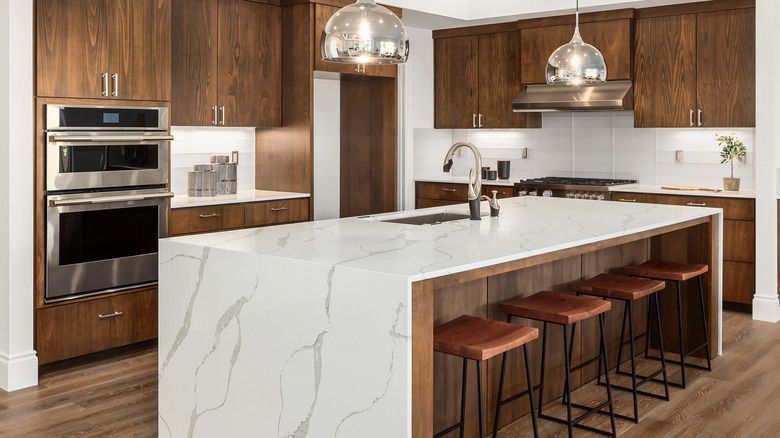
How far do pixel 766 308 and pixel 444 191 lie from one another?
291cm

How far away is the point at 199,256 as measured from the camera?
2980 millimetres

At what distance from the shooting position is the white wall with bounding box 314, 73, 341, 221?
19.3ft

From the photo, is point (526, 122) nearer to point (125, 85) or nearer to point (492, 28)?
point (492, 28)

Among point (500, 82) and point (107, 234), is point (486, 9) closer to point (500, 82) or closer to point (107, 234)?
point (500, 82)

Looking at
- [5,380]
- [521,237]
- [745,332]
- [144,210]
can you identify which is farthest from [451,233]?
[745,332]

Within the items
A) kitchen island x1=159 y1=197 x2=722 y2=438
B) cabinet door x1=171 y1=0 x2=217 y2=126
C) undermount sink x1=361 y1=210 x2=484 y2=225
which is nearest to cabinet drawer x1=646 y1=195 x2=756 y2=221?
kitchen island x1=159 y1=197 x2=722 y2=438

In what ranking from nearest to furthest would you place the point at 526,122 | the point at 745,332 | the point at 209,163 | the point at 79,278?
the point at 79,278, the point at 745,332, the point at 209,163, the point at 526,122

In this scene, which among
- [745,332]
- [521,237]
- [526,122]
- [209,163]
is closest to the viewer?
[521,237]

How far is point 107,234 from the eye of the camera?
443cm

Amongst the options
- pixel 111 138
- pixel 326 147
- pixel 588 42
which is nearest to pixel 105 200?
pixel 111 138

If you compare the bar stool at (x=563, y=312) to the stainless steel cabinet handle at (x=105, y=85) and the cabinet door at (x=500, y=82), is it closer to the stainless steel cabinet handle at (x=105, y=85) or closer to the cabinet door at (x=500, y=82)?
the stainless steel cabinet handle at (x=105, y=85)

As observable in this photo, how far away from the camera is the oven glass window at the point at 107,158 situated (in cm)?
420

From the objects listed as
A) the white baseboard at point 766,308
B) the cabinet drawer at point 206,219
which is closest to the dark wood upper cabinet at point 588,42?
the white baseboard at point 766,308

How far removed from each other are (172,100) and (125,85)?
0.73 meters
